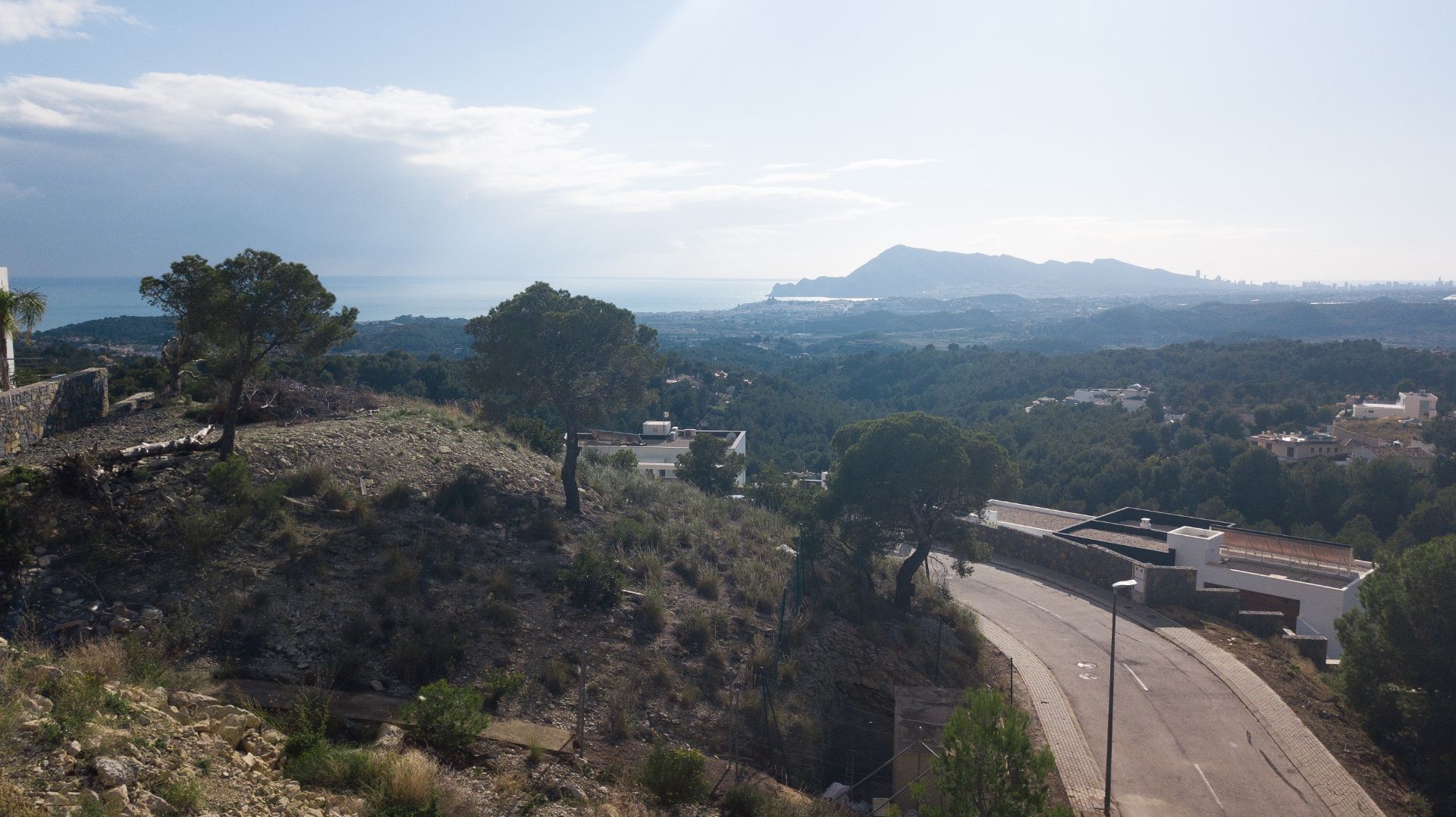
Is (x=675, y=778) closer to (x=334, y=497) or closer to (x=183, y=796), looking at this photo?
(x=183, y=796)

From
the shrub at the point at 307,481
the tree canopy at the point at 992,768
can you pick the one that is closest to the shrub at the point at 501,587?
the shrub at the point at 307,481

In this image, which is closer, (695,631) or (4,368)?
(695,631)

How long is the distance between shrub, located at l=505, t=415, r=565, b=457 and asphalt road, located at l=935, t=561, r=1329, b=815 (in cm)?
987

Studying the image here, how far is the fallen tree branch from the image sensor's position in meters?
10.0

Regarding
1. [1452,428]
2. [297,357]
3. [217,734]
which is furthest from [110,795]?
[1452,428]

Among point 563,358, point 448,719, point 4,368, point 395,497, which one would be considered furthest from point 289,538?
point 4,368

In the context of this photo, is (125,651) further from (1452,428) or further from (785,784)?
(1452,428)

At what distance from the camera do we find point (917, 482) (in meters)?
15.2

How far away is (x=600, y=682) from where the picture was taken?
9.07 m

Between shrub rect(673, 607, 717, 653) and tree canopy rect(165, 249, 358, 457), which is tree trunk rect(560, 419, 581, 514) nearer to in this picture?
shrub rect(673, 607, 717, 653)

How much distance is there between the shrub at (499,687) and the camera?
317 inches

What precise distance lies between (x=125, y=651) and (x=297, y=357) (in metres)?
5.92

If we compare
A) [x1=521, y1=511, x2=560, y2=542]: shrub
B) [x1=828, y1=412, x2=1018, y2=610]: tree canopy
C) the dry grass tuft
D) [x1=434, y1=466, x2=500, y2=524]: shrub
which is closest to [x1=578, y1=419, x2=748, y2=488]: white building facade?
[x1=828, y1=412, x2=1018, y2=610]: tree canopy

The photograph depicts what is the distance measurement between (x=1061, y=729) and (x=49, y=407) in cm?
1626
